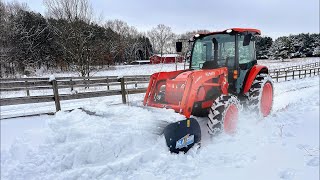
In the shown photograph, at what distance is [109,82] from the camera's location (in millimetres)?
14570

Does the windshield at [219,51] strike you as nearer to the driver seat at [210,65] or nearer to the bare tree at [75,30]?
the driver seat at [210,65]

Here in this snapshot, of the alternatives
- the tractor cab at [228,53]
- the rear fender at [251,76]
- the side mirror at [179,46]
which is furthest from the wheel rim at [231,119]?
the side mirror at [179,46]

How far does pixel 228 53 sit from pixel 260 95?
53.9 inches

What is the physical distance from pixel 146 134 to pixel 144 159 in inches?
19.1

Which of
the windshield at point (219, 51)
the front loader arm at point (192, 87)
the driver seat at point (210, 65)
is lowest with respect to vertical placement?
the front loader arm at point (192, 87)

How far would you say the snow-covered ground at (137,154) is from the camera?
378 centimetres

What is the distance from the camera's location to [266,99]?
306 inches

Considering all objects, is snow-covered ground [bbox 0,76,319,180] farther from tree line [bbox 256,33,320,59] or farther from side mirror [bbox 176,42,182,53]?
tree line [bbox 256,33,320,59]

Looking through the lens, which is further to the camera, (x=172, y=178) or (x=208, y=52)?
(x=208, y=52)

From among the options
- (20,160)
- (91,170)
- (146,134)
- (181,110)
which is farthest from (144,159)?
(20,160)

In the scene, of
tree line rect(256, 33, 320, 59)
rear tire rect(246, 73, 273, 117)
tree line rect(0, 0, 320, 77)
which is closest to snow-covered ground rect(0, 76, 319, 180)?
rear tire rect(246, 73, 273, 117)

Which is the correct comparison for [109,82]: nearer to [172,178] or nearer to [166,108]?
[166,108]

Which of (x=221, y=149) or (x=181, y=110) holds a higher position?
(x=181, y=110)

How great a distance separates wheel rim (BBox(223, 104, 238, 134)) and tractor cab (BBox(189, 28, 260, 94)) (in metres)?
1.13
